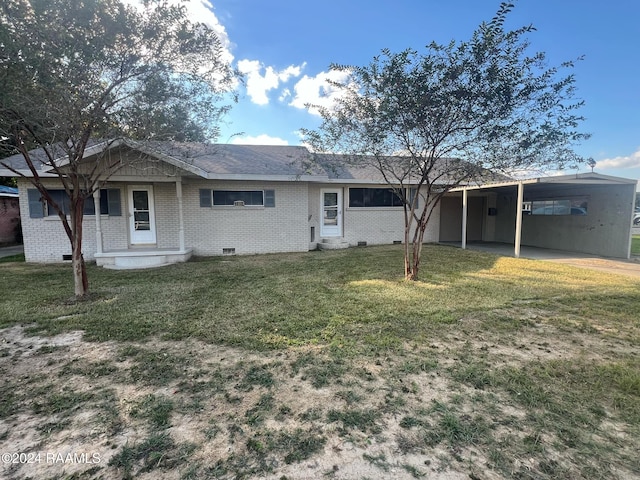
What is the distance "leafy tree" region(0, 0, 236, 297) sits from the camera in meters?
4.73

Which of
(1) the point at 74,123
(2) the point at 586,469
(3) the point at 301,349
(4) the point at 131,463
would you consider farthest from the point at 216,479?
(1) the point at 74,123

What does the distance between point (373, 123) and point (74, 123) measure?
205 inches

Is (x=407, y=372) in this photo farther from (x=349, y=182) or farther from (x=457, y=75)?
(x=349, y=182)

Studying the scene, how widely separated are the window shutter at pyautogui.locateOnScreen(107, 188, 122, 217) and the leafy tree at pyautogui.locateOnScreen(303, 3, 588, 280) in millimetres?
7567

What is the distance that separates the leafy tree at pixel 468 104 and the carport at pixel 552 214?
3.54 m

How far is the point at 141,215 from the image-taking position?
35.1ft

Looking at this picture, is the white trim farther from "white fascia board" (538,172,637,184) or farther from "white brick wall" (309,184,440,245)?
"white fascia board" (538,172,637,184)

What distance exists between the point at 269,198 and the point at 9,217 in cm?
1343

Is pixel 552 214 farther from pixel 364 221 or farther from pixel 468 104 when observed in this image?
pixel 468 104

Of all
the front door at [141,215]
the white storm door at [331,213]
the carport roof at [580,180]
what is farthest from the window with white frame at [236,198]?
the carport roof at [580,180]

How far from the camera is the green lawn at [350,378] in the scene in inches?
86.4

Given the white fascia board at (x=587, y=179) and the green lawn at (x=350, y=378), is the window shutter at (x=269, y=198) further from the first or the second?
the white fascia board at (x=587, y=179)

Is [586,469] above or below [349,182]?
below

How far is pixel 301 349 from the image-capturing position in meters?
3.77
